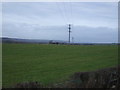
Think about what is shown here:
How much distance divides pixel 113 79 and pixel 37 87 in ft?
10.1

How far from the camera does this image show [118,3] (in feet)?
44.7

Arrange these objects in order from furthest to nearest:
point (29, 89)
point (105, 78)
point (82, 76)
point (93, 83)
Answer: point (82, 76), point (105, 78), point (93, 83), point (29, 89)

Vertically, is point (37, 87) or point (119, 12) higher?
point (119, 12)

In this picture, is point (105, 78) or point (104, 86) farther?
point (105, 78)

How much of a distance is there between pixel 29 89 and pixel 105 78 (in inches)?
111

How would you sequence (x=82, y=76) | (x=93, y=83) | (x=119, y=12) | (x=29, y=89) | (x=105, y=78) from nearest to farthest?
1. (x=29, y=89)
2. (x=93, y=83)
3. (x=105, y=78)
4. (x=82, y=76)
5. (x=119, y=12)

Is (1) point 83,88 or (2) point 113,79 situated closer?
(1) point 83,88

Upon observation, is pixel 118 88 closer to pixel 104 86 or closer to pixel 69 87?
pixel 104 86

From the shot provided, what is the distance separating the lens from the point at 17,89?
288 inches

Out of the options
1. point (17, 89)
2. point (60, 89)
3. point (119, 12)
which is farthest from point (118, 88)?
point (119, 12)

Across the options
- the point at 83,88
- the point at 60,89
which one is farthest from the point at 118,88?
the point at 60,89

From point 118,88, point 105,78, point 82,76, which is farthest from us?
point 82,76

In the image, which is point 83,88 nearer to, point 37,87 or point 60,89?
point 60,89

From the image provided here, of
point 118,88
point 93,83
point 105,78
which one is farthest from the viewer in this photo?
point 105,78
